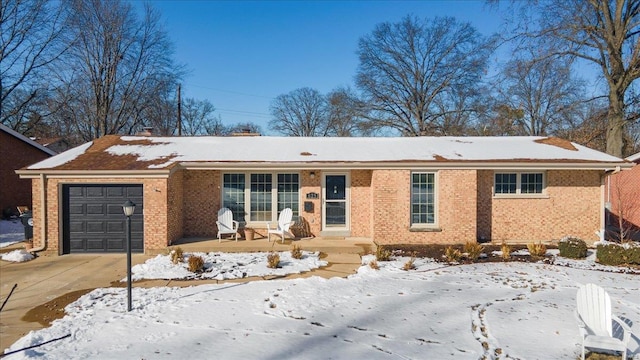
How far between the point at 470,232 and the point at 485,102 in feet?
81.3

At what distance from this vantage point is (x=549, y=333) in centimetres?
522

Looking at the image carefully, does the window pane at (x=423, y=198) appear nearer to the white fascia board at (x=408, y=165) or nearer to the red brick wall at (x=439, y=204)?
the red brick wall at (x=439, y=204)

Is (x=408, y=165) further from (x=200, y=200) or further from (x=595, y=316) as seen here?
(x=200, y=200)

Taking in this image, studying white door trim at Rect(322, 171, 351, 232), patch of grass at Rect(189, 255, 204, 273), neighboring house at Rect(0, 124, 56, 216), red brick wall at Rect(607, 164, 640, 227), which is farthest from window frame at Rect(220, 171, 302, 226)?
red brick wall at Rect(607, 164, 640, 227)

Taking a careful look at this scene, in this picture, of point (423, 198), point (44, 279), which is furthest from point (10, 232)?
point (423, 198)

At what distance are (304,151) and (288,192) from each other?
5.18ft

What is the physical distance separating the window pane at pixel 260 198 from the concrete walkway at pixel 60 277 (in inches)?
53.6

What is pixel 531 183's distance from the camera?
11.6m

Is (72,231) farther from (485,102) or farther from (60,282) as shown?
(485,102)

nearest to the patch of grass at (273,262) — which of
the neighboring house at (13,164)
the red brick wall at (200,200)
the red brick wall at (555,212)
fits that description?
the red brick wall at (200,200)

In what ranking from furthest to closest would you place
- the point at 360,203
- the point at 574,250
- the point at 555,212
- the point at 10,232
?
the point at 10,232 < the point at 360,203 < the point at 555,212 < the point at 574,250

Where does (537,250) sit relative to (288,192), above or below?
below

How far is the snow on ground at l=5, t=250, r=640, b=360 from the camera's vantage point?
184 inches

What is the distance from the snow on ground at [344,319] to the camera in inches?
184
